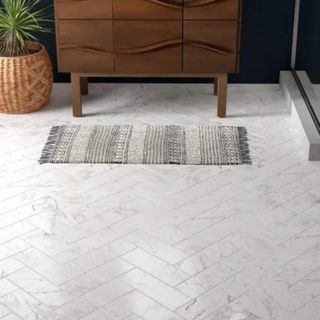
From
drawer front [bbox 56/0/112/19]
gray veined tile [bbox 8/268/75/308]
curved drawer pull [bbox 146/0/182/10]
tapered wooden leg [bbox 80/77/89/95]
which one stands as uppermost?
curved drawer pull [bbox 146/0/182/10]

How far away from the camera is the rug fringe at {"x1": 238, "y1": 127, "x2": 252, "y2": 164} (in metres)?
3.75

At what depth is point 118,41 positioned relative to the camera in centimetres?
402

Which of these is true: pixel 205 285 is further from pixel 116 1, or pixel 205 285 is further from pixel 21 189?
pixel 116 1

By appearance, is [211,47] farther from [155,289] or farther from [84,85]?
[155,289]

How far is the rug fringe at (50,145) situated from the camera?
12.3 feet

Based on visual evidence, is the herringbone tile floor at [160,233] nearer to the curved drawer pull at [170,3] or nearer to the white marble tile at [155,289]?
the white marble tile at [155,289]

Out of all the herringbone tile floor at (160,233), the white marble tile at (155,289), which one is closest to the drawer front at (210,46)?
the herringbone tile floor at (160,233)

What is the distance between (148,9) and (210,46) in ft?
1.16

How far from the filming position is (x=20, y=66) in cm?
411

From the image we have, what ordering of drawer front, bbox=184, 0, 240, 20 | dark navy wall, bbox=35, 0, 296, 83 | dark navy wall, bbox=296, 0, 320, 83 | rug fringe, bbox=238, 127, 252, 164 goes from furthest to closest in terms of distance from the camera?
dark navy wall, bbox=35, 0, 296, 83
dark navy wall, bbox=296, 0, 320, 83
drawer front, bbox=184, 0, 240, 20
rug fringe, bbox=238, 127, 252, 164

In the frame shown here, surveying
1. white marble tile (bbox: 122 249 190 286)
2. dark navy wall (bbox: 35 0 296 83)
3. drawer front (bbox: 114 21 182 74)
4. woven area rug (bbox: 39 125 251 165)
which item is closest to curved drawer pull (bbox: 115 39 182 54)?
drawer front (bbox: 114 21 182 74)

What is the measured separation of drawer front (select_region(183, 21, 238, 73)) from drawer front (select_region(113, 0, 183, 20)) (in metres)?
0.08

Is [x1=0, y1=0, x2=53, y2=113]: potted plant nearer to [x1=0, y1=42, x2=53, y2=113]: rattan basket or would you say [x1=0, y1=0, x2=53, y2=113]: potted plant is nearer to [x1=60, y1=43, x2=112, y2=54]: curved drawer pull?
[x1=0, y1=42, x2=53, y2=113]: rattan basket

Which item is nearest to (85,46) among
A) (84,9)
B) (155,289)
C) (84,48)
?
(84,48)
